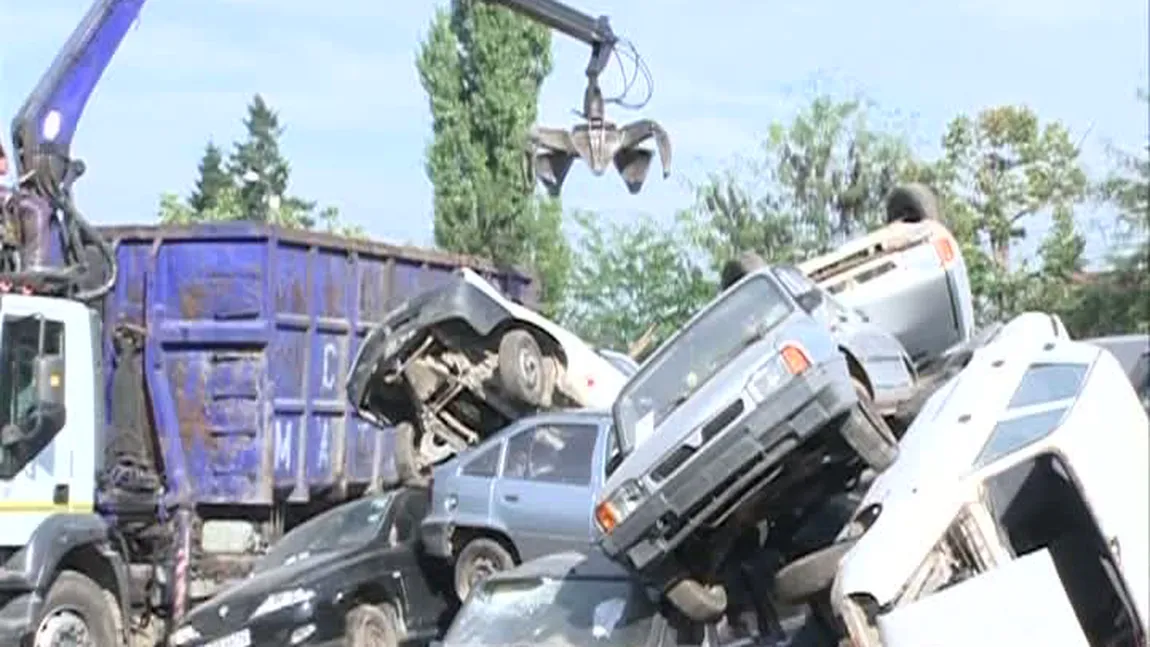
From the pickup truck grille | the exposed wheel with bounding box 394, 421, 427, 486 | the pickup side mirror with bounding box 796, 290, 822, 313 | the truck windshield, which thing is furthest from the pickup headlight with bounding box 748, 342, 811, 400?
the exposed wheel with bounding box 394, 421, 427, 486

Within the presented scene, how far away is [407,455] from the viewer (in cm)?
1434

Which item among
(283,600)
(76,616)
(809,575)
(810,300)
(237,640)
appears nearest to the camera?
(809,575)

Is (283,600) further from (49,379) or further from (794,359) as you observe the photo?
(794,359)

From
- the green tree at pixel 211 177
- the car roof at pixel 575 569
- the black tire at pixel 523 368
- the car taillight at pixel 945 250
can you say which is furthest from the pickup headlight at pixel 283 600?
the green tree at pixel 211 177

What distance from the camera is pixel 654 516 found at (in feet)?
28.8

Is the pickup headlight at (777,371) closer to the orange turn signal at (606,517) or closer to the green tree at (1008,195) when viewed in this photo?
the orange turn signal at (606,517)

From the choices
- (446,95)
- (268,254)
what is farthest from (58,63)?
(446,95)

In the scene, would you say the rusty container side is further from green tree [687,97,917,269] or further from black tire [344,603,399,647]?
green tree [687,97,917,269]

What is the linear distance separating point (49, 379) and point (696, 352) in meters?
4.29

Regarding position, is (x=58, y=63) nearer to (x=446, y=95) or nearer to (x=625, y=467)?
(x=625, y=467)

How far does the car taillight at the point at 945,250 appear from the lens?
1330cm

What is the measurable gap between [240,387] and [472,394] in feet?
7.04

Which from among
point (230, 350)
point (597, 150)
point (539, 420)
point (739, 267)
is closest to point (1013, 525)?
point (539, 420)

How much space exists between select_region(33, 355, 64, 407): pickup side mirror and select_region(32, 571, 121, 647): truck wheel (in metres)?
1.14
